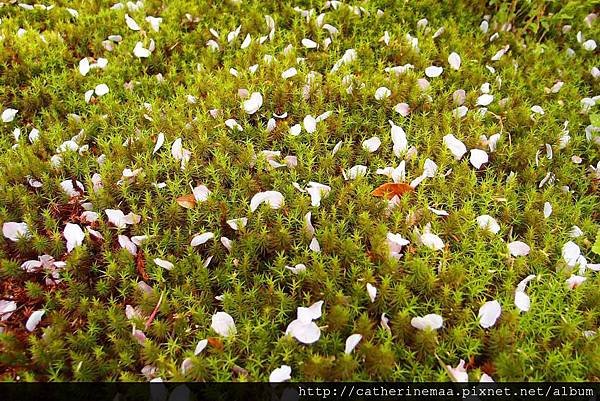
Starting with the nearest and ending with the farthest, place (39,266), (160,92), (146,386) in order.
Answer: (146,386)
(39,266)
(160,92)

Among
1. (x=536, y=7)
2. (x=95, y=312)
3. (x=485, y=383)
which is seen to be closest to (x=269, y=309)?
(x=95, y=312)

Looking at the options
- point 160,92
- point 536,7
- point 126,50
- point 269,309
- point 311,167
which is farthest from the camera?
point 536,7

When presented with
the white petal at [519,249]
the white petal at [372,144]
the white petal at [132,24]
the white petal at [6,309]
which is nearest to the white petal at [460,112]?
the white petal at [372,144]

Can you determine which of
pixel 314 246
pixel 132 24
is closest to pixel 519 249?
pixel 314 246

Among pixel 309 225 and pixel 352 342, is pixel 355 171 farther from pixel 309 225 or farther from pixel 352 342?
pixel 352 342

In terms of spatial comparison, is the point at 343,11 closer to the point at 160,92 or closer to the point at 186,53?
the point at 186,53

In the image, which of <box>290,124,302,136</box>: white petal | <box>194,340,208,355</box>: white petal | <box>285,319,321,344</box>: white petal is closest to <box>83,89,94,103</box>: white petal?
<box>290,124,302,136</box>: white petal

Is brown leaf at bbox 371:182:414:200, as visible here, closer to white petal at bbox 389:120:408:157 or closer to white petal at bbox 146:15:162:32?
white petal at bbox 389:120:408:157

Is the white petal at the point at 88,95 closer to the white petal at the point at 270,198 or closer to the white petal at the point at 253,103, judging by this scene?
the white petal at the point at 253,103
